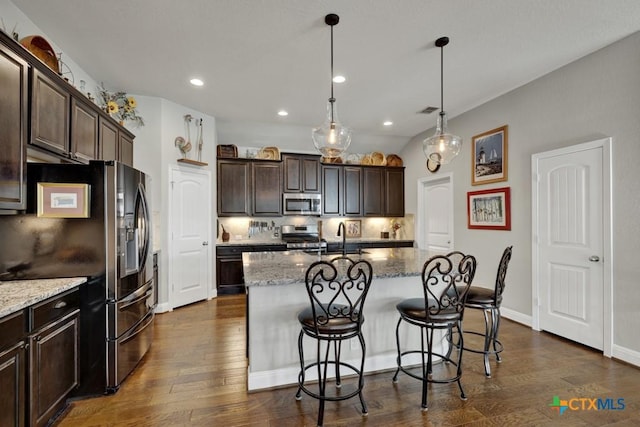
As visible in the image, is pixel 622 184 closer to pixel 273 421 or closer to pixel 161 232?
pixel 273 421

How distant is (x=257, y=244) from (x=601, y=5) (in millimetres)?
4858

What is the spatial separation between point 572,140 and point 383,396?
10.5 feet

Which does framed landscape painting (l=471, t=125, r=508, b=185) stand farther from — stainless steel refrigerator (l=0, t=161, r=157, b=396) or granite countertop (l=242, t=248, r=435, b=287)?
stainless steel refrigerator (l=0, t=161, r=157, b=396)

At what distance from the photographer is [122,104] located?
3.85 m

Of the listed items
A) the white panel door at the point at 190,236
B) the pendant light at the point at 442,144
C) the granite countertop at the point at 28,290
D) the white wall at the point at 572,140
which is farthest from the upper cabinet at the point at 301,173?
the granite countertop at the point at 28,290

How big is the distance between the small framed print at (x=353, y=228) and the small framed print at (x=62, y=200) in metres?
4.80

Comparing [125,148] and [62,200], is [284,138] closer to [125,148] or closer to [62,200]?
[125,148]

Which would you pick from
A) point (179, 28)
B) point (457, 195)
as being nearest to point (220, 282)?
point (179, 28)

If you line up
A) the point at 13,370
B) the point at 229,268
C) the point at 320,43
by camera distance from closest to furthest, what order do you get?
1. the point at 13,370
2. the point at 320,43
3. the point at 229,268

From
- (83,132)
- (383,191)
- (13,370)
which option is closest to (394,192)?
(383,191)

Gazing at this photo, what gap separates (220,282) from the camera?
5.03m

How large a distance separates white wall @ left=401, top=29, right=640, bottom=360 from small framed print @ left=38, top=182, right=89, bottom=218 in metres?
4.47

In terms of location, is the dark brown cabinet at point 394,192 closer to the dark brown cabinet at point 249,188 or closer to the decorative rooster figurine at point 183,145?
the dark brown cabinet at point 249,188

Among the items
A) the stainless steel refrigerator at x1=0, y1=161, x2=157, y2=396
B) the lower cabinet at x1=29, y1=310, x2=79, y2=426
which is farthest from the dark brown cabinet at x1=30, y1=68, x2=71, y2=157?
the lower cabinet at x1=29, y1=310, x2=79, y2=426
